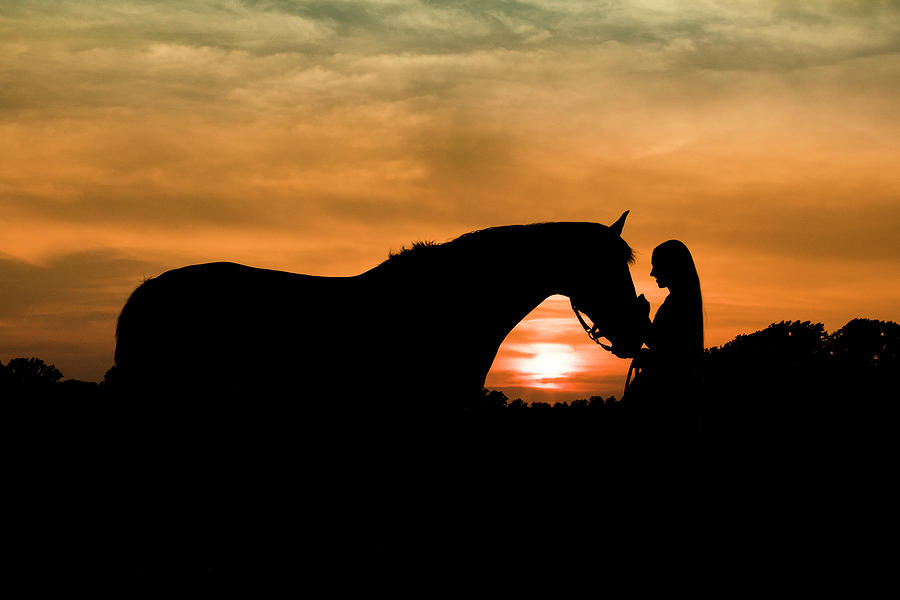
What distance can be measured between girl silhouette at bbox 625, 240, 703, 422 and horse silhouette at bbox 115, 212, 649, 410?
408mm

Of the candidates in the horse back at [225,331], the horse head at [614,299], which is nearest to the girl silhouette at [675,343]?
the horse head at [614,299]

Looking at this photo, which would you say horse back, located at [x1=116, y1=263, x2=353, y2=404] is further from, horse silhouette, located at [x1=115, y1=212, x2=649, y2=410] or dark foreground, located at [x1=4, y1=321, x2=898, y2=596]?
dark foreground, located at [x1=4, y1=321, x2=898, y2=596]

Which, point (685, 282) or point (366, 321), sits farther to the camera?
point (366, 321)

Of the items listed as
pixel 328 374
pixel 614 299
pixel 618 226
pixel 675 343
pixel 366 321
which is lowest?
pixel 328 374

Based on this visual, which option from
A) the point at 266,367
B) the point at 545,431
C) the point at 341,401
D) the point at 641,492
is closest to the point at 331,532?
the point at 341,401

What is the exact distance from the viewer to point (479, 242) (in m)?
7.09

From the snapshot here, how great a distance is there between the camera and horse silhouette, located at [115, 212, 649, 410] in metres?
6.88

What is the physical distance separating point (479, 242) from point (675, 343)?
6.13ft

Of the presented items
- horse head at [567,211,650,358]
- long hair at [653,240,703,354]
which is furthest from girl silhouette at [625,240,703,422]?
horse head at [567,211,650,358]

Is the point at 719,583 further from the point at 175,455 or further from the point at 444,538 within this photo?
the point at 175,455

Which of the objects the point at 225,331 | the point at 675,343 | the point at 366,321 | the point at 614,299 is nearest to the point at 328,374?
the point at 366,321

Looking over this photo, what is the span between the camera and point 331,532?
6543 millimetres

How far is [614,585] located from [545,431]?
489 cm

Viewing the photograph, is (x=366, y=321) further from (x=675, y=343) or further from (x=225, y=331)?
(x=675, y=343)
